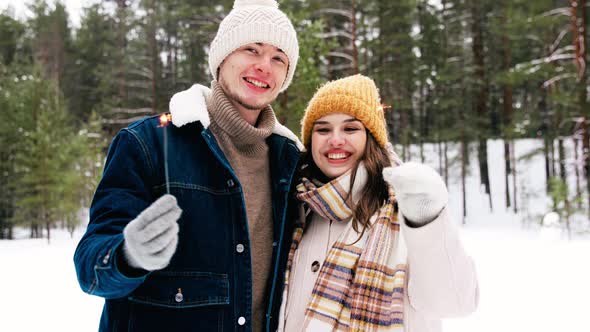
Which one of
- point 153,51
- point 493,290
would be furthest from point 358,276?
point 153,51

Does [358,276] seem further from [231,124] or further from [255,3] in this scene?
[255,3]

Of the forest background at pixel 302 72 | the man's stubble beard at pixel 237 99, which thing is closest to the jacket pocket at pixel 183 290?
the man's stubble beard at pixel 237 99

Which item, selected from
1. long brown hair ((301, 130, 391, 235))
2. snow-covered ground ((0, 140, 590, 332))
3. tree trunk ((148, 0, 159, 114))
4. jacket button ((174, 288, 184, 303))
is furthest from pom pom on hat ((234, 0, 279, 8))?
tree trunk ((148, 0, 159, 114))

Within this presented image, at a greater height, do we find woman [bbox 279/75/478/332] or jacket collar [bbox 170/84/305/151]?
jacket collar [bbox 170/84/305/151]

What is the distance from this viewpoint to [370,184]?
2.48 metres

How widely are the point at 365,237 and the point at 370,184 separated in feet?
1.06

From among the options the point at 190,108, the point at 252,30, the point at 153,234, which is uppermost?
the point at 252,30

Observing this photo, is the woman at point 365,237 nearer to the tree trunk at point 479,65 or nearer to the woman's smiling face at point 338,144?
the woman's smiling face at point 338,144

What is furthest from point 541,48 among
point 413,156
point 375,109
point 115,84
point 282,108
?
point 375,109

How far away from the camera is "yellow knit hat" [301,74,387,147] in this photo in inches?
104

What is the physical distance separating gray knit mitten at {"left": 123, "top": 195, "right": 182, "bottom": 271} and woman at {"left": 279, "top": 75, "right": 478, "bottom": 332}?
0.98 meters

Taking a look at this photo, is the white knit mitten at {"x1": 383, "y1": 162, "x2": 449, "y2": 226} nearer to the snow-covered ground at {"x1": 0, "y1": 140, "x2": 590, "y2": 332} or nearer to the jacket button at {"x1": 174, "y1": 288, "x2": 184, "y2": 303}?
the jacket button at {"x1": 174, "y1": 288, "x2": 184, "y2": 303}

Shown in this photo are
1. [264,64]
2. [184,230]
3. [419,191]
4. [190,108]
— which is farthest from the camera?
[264,64]

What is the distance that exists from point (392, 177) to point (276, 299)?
3.21 feet
